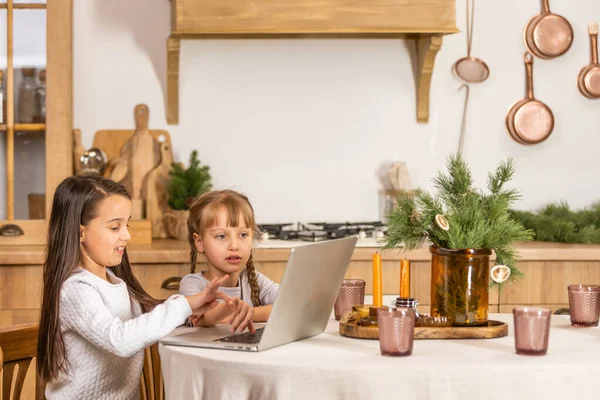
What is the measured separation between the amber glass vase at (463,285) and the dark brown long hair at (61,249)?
2.29 feet

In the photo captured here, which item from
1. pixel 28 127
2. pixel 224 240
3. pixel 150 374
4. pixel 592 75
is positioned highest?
pixel 592 75

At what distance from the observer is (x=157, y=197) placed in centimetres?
352

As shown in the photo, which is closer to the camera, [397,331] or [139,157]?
[397,331]

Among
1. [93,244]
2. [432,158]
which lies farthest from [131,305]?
[432,158]

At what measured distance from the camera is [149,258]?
10.0 feet

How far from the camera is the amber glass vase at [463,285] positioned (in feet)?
5.78

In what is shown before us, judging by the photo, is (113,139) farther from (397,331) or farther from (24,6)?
(397,331)

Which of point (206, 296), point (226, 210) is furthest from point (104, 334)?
point (226, 210)

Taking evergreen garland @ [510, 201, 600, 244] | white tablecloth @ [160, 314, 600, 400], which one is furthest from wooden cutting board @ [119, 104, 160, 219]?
white tablecloth @ [160, 314, 600, 400]

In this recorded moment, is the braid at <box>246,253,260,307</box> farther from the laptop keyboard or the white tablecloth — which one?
the white tablecloth

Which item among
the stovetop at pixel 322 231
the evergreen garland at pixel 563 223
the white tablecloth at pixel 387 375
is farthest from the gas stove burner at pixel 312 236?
the white tablecloth at pixel 387 375

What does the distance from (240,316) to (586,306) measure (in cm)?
69

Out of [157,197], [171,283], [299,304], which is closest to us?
[299,304]

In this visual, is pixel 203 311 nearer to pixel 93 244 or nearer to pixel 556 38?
pixel 93 244
